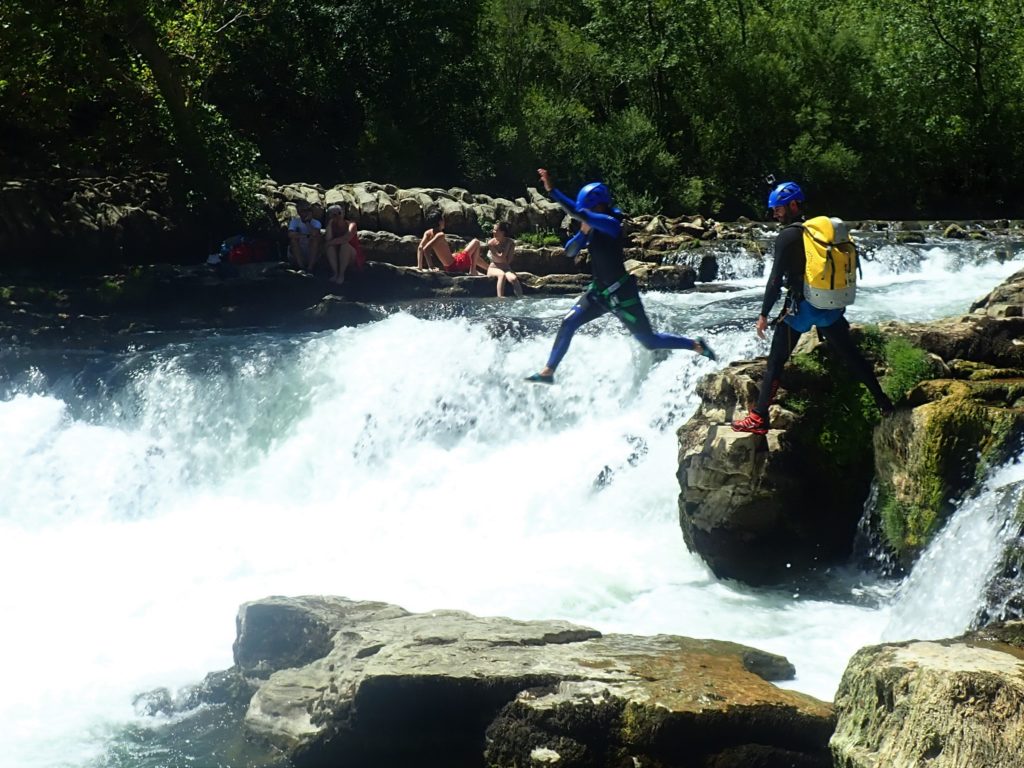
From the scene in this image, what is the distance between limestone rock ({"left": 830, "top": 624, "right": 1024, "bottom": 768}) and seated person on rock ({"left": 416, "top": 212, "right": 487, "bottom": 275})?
13755 mm

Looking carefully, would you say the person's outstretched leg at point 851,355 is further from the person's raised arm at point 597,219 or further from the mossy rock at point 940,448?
the person's raised arm at point 597,219

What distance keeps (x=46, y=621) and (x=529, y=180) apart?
19.0 m

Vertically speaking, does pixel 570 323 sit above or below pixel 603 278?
below

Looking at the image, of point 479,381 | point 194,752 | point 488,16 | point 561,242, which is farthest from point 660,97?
point 194,752

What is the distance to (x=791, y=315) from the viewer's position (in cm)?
862

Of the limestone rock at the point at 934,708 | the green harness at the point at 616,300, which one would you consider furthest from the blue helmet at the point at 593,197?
the limestone rock at the point at 934,708

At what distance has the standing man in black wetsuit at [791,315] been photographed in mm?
8344

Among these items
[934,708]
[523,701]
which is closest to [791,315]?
[523,701]

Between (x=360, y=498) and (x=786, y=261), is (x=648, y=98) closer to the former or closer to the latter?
(x=360, y=498)

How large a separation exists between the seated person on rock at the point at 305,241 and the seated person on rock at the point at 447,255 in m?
1.63

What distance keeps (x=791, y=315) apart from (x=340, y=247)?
11332 millimetres

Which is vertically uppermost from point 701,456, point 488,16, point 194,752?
point 488,16

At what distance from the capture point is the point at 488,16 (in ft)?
102

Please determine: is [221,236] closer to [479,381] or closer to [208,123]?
[208,123]
